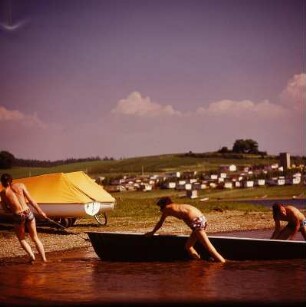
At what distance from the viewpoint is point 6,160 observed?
26797 millimetres

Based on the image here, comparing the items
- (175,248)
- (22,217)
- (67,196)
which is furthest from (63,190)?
(175,248)

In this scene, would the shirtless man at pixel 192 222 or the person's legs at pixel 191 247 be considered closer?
the shirtless man at pixel 192 222

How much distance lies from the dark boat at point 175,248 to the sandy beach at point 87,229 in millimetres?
1048

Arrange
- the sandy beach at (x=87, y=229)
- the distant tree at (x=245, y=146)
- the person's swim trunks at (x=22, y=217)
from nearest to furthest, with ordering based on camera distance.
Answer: the person's swim trunks at (x=22, y=217)
the sandy beach at (x=87, y=229)
the distant tree at (x=245, y=146)

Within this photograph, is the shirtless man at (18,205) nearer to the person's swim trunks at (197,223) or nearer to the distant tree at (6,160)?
the person's swim trunks at (197,223)

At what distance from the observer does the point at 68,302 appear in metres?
7.44

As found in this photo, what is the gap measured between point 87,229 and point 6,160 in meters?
9.93

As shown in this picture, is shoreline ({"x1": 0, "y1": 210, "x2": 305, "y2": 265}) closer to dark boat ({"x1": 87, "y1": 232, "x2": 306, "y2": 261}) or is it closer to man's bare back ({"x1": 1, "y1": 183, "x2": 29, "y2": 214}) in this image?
dark boat ({"x1": 87, "y1": 232, "x2": 306, "y2": 261})

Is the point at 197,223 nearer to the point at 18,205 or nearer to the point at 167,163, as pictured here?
the point at 18,205

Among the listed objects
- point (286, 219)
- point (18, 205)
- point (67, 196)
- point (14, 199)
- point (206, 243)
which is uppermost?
point (14, 199)

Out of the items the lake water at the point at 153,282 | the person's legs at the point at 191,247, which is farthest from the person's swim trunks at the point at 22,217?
the person's legs at the point at 191,247

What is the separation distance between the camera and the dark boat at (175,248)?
35.1 feet

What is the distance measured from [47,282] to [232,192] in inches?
2648

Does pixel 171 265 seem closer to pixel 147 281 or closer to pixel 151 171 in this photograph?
pixel 147 281
